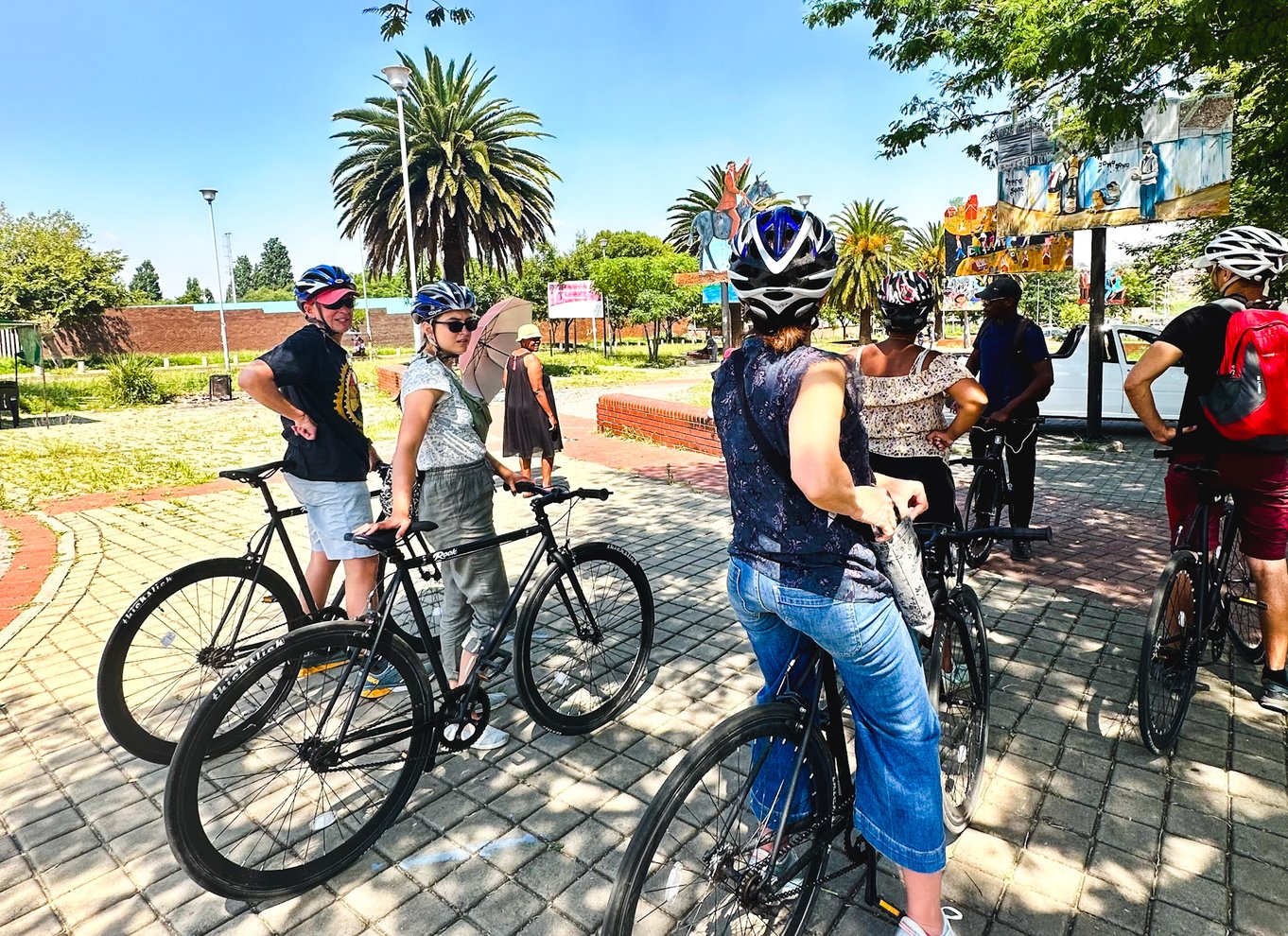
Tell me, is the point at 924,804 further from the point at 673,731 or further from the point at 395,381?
the point at 395,381

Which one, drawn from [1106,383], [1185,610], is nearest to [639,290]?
[1106,383]

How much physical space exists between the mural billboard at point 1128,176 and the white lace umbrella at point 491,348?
7685 millimetres

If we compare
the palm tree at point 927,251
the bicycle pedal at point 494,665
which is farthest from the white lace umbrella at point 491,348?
the palm tree at point 927,251

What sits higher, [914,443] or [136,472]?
[914,443]

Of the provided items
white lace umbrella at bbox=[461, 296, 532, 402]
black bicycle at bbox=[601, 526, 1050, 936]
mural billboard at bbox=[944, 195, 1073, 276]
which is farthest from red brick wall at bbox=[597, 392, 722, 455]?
black bicycle at bbox=[601, 526, 1050, 936]

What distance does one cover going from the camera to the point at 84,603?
17.6 ft

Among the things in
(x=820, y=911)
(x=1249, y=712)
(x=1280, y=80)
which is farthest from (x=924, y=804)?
(x=1280, y=80)

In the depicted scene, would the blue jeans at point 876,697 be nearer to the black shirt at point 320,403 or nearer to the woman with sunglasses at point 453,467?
the woman with sunglasses at point 453,467

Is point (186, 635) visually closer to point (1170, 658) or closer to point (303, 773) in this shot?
point (303, 773)

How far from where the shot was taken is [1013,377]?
560 centimetres

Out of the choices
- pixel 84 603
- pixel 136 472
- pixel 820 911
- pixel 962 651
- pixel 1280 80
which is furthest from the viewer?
pixel 136 472

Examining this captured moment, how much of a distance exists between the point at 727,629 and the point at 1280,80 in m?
6.39

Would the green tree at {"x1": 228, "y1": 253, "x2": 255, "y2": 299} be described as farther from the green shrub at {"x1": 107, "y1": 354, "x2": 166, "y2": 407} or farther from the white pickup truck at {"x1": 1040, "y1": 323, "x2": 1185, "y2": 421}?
the white pickup truck at {"x1": 1040, "y1": 323, "x2": 1185, "y2": 421}

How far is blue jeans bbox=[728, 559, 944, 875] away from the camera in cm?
186
